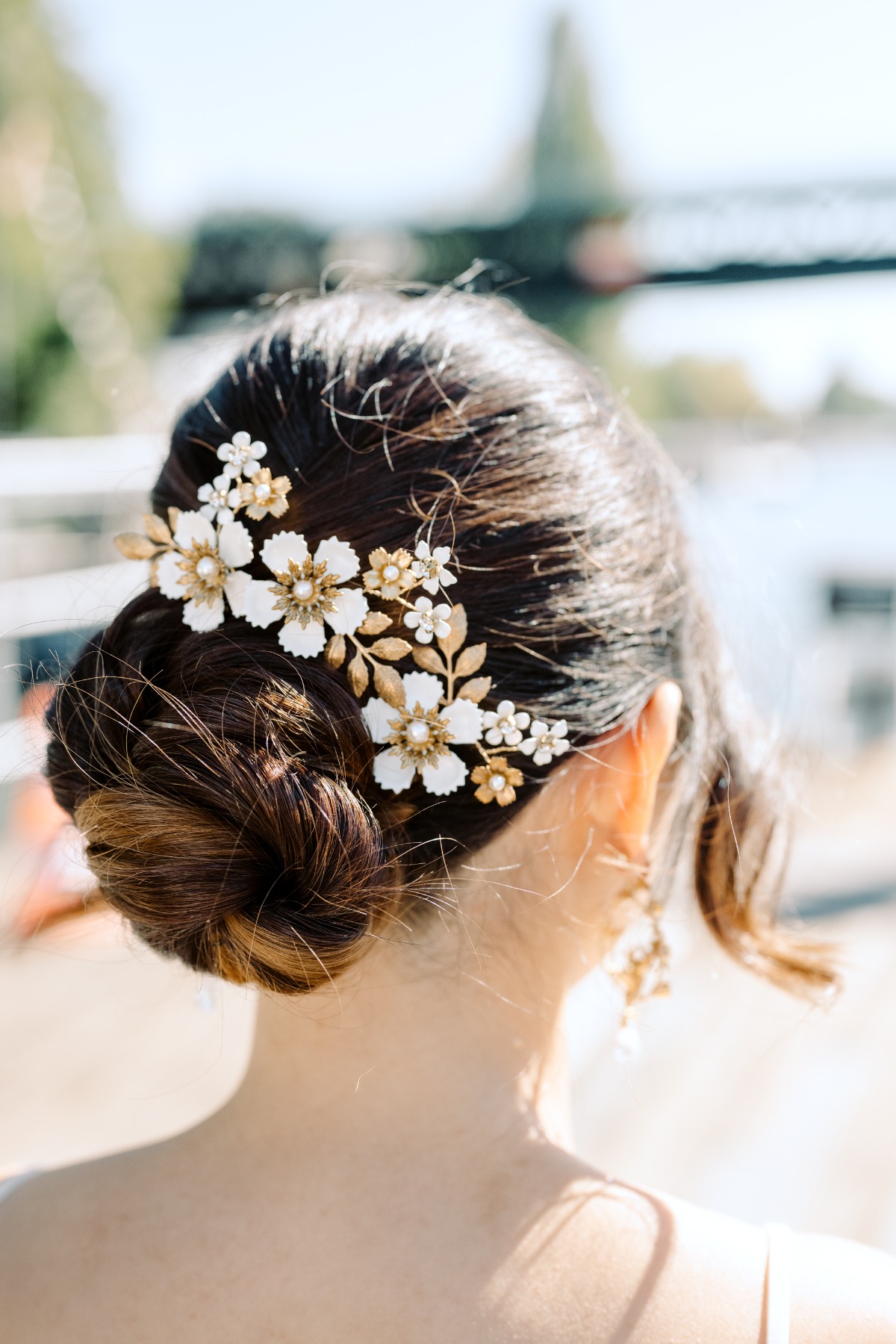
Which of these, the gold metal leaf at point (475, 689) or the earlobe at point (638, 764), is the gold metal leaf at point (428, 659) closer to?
the gold metal leaf at point (475, 689)

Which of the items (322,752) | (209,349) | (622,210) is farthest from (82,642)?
(622,210)

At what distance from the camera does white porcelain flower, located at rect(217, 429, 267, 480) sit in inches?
26.3

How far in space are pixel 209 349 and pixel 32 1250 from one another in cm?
96

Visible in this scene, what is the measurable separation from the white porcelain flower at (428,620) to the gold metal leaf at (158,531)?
0.68 feet

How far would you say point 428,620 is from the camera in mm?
643

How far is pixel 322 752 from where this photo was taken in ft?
2.08

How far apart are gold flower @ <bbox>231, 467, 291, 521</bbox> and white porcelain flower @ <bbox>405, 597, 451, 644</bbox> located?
0.12 metres

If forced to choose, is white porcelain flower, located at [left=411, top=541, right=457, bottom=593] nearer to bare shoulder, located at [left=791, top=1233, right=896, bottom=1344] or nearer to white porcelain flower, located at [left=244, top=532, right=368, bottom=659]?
white porcelain flower, located at [left=244, top=532, right=368, bottom=659]

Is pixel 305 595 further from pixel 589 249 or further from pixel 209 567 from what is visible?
pixel 589 249

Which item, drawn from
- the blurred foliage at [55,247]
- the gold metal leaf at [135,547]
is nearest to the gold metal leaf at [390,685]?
the gold metal leaf at [135,547]

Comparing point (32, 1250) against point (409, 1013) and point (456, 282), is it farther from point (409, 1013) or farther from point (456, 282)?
point (456, 282)

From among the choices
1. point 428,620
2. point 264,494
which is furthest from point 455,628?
point 264,494

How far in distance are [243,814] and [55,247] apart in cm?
1228

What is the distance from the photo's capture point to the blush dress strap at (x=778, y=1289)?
59 cm
